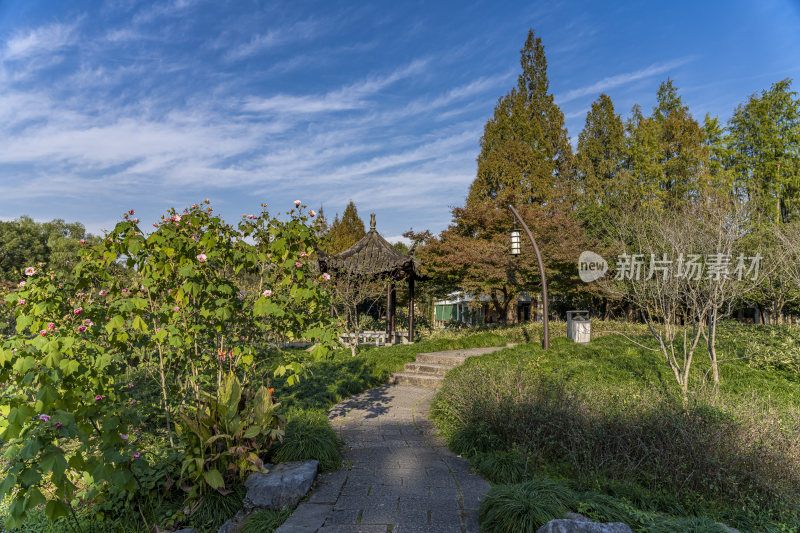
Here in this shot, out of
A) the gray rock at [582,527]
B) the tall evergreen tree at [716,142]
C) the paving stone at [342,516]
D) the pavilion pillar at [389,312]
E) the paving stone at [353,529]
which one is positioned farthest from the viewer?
the tall evergreen tree at [716,142]

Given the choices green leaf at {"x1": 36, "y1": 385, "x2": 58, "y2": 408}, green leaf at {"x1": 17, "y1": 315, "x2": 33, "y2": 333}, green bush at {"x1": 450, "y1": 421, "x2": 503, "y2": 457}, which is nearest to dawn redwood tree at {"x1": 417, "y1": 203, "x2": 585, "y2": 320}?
green bush at {"x1": 450, "y1": 421, "x2": 503, "y2": 457}

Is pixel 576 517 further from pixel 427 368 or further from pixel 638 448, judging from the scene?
pixel 427 368

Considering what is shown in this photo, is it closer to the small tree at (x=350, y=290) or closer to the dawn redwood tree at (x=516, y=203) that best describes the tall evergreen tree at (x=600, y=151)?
the dawn redwood tree at (x=516, y=203)

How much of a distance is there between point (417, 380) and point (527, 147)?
14.3 meters

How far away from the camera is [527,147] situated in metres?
19.0

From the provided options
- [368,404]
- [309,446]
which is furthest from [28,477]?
[368,404]

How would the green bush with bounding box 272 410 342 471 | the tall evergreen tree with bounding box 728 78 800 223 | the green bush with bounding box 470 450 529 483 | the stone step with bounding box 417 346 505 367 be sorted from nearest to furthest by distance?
the green bush with bounding box 470 450 529 483
the green bush with bounding box 272 410 342 471
the stone step with bounding box 417 346 505 367
the tall evergreen tree with bounding box 728 78 800 223

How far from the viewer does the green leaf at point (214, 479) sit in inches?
122

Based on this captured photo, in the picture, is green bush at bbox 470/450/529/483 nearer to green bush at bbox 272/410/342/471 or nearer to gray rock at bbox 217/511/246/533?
green bush at bbox 272/410/342/471

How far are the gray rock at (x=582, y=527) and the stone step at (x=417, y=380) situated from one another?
5.28 meters

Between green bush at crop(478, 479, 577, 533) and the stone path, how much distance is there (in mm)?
167

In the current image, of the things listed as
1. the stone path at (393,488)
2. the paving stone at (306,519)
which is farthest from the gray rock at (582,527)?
the paving stone at (306,519)

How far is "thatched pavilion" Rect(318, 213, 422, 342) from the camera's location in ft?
40.1

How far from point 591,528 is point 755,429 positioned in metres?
2.65
